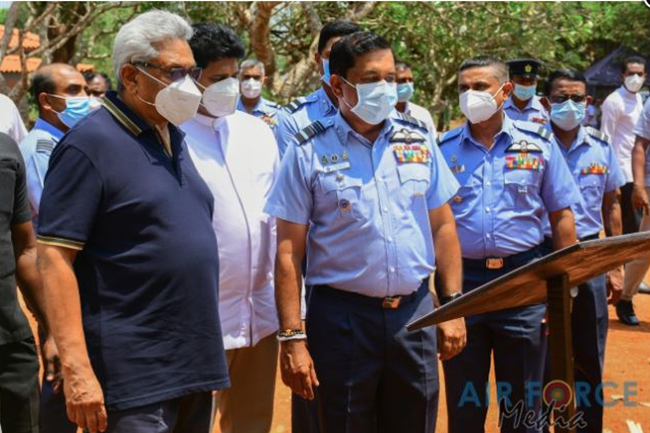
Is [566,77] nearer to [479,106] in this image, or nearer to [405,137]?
[479,106]

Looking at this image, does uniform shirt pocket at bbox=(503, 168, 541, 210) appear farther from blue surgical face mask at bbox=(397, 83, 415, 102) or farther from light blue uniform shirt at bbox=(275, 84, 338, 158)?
blue surgical face mask at bbox=(397, 83, 415, 102)

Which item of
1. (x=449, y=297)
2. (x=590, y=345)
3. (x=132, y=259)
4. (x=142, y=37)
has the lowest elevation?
(x=590, y=345)

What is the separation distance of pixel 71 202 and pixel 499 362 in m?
2.35

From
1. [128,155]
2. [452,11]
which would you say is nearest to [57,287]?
[128,155]

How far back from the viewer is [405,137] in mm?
3637

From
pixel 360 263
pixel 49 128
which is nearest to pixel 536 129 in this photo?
pixel 360 263

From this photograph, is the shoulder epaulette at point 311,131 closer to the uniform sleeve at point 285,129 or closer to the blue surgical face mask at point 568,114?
the uniform sleeve at point 285,129

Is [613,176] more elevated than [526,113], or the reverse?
[526,113]

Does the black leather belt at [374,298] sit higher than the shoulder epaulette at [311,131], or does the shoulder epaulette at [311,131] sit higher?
the shoulder epaulette at [311,131]

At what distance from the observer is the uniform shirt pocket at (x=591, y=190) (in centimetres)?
520

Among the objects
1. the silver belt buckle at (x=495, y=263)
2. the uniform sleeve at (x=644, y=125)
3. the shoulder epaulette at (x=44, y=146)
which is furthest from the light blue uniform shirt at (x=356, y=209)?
the uniform sleeve at (x=644, y=125)

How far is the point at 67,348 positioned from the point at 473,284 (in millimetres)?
2215

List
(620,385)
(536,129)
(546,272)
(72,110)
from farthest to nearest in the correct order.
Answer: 1. (620,385)
2. (72,110)
3. (536,129)
4. (546,272)

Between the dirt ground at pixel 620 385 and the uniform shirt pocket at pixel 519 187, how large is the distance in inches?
65.2
